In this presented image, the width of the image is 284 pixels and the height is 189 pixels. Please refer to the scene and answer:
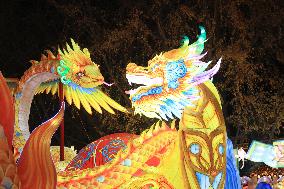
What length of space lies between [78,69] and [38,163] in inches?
98.1

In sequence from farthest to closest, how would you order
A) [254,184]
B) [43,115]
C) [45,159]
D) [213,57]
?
1. [43,115]
2. [213,57]
3. [254,184]
4. [45,159]

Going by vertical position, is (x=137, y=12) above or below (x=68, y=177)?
above

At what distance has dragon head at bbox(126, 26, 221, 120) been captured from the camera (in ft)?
16.6

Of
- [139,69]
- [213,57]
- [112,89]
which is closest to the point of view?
[139,69]

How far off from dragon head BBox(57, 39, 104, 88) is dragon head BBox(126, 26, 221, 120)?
0.53 metres

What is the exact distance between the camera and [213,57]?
479 inches

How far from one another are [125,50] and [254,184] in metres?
5.57

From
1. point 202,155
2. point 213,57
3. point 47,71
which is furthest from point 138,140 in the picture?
point 213,57

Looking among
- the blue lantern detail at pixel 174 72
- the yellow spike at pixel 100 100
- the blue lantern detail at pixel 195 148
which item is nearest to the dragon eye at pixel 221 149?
the blue lantern detail at pixel 195 148

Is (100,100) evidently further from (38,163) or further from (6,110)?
(6,110)

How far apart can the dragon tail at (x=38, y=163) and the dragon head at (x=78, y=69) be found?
82.5 inches

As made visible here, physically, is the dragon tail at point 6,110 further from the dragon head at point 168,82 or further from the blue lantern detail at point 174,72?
the blue lantern detail at point 174,72

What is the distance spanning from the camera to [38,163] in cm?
324

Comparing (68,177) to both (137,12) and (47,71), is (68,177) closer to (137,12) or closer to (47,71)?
(47,71)
